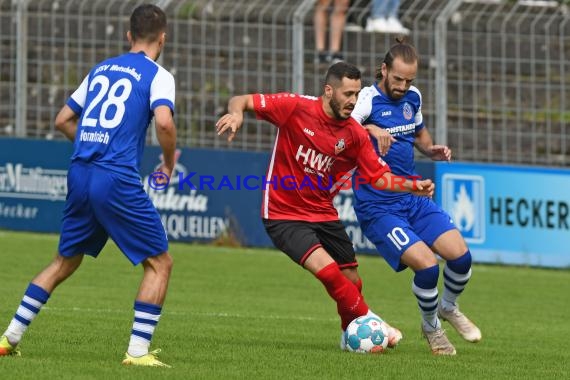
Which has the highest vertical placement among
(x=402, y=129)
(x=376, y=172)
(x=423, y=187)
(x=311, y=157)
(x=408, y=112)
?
(x=408, y=112)

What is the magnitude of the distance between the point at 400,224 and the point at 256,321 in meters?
2.01

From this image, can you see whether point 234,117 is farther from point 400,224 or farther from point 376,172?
point 400,224

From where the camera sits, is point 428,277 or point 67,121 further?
point 428,277

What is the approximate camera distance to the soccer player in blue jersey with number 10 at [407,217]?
10.1 metres

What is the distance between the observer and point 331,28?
63.4 feet

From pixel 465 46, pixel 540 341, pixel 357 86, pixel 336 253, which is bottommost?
pixel 540 341

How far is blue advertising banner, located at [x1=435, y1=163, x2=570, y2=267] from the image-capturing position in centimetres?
1812

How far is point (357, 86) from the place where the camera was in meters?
9.59

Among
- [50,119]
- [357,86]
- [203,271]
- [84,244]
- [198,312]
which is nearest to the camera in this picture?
[84,244]

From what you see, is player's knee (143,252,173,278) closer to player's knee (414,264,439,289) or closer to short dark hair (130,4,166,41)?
short dark hair (130,4,166,41)

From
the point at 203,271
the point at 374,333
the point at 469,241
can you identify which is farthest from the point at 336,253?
the point at 469,241

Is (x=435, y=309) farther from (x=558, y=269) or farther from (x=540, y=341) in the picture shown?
(x=558, y=269)

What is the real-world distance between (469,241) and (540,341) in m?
7.20

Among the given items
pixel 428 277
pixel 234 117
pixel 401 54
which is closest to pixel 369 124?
pixel 401 54
